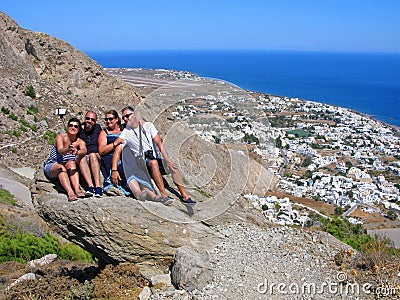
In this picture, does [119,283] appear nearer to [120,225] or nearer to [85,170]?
[120,225]

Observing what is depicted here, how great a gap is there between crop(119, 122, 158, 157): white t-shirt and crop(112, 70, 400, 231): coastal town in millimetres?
558

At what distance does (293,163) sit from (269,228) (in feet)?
143

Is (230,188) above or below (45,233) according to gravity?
above

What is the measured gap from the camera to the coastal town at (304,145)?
5.87 meters

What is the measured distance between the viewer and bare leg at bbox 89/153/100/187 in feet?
20.9

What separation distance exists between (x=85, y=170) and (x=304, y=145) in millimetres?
54264

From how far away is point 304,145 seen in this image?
Answer: 58.0 meters

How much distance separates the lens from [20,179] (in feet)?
54.5

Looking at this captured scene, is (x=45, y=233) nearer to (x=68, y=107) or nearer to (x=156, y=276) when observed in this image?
(x=156, y=276)

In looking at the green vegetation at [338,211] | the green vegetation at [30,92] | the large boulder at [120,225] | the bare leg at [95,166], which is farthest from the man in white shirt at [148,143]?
the green vegetation at [338,211]

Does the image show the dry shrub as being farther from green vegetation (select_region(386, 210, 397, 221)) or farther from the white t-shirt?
green vegetation (select_region(386, 210, 397, 221))

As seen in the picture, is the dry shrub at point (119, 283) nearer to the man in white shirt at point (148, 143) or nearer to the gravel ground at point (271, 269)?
the gravel ground at point (271, 269)

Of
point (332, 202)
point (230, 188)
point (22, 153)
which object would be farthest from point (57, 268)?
point (332, 202)

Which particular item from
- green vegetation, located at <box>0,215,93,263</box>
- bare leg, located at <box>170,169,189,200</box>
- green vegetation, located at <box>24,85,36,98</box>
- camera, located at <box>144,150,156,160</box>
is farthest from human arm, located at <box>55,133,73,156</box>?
green vegetation, located at <box>24,85,36,98</box>
